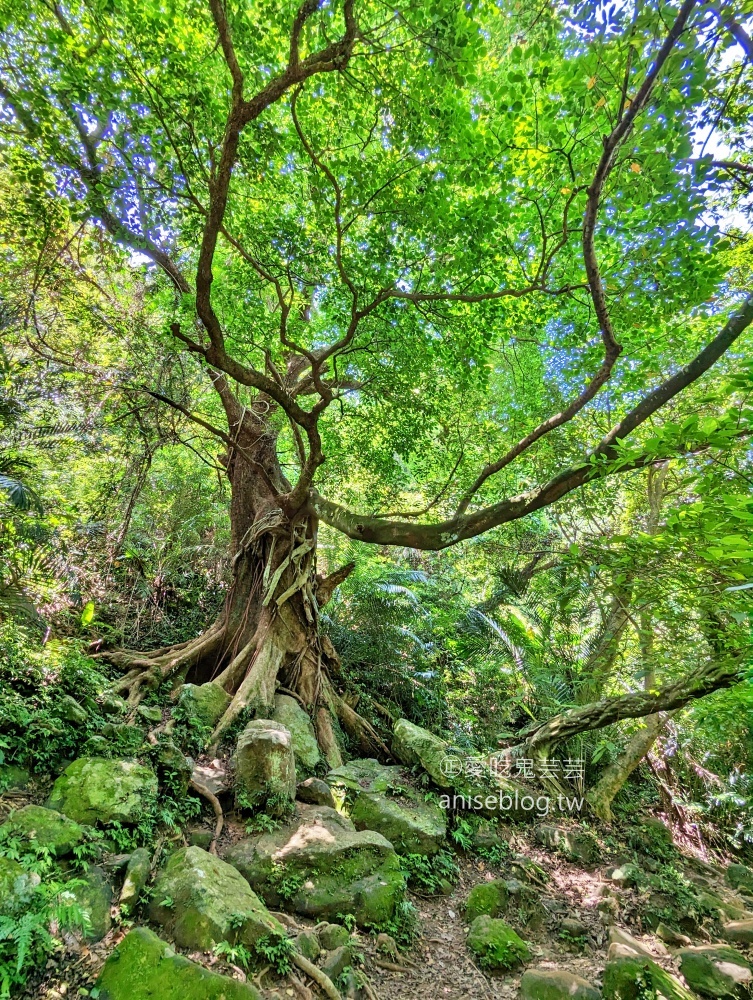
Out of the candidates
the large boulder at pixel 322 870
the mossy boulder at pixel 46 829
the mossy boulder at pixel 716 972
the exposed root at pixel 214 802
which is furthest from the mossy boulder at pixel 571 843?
the mossy boulder at pixel 46 829

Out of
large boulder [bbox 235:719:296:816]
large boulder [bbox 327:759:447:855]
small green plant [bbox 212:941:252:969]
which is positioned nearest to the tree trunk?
large boulder [bbox 327:759:447:855]

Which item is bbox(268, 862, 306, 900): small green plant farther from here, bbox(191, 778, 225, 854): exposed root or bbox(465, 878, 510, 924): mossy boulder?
bbox(465, 878, 510, 924): mossy boulder

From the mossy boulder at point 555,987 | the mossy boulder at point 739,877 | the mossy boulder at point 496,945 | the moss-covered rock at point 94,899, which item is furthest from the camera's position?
the mossy boulder at point 739,877

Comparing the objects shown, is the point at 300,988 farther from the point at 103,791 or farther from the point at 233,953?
the point at 103,791

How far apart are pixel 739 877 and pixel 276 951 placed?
25.3 feet

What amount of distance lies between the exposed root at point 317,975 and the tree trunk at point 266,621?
2.89 meters

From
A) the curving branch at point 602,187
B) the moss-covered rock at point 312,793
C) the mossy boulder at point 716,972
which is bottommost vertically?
the mossy boulder at point 716,972

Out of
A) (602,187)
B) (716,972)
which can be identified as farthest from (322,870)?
(602,187)

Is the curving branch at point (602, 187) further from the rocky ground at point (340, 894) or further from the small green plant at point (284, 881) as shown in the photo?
the small green plant at point (284, 881)

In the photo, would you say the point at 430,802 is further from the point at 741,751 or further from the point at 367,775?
the point at 741,751

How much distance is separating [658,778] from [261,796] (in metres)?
7.58

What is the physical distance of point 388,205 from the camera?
4812 millimetres

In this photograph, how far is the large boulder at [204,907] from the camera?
2939 millimetres

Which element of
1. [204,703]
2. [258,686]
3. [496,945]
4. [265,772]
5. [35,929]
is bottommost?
[496,945]
